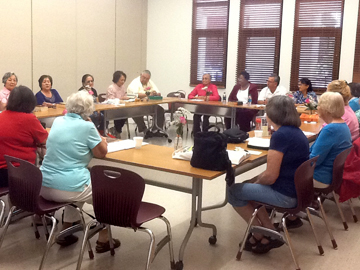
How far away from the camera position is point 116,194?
245 cm

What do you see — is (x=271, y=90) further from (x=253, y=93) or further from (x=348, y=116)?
(x=348, y=116)

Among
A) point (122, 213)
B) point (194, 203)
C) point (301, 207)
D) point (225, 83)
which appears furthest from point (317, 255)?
point (225, 83)

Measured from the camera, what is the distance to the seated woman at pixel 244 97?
23.7ft

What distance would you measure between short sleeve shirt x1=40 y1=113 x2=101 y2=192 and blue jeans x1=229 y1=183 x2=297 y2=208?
3.29 feet

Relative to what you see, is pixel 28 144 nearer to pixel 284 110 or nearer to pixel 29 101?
pixel 29 101

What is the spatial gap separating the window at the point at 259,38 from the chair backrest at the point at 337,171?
5.80 metres

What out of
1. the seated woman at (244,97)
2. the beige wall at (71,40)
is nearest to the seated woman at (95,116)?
the beige wall at (71,40)

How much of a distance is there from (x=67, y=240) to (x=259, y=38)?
22.6 feet

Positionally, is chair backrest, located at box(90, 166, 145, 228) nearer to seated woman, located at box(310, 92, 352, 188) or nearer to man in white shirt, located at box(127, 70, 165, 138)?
seated woman, located at box(310, 92, 352, 188)

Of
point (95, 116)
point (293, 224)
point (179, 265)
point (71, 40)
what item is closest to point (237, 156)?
point (179, 265)

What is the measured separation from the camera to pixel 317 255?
3162 mm

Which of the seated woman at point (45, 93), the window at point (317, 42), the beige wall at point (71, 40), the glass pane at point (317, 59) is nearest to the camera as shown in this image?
the seated woman at point (45, 93)

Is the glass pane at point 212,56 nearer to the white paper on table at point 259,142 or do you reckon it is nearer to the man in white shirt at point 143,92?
the man in white shirt at point 143,92

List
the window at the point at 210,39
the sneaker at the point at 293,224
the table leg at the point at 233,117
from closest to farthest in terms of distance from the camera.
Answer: the sneaker at the point at 293,224 < the table leg at the point at 233,117 < the window at the point at 210,39
